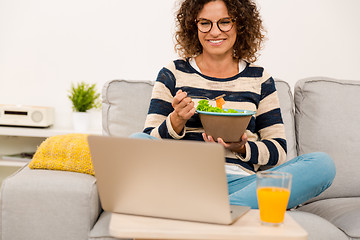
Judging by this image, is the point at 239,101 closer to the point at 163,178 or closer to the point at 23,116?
the point at 163,178

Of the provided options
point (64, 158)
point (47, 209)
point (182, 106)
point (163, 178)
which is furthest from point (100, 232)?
point (163, 178)

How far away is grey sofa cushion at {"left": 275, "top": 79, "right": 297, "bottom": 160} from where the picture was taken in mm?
2043

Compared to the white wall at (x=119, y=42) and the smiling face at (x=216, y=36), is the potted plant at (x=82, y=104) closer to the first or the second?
the white wall at (x=119, y=42)

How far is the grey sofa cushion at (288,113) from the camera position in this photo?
6.70ft

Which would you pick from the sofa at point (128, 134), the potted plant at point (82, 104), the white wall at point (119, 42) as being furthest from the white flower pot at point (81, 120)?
the sofa at point (128, 134)

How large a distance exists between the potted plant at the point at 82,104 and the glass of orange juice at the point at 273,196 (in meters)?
1.99

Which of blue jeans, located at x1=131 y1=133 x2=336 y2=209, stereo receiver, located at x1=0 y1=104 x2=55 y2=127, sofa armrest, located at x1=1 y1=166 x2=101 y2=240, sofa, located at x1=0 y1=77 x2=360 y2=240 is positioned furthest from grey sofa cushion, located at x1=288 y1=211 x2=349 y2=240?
stereo receiver, located at x1=0 y1=104 x2=55 y2=127

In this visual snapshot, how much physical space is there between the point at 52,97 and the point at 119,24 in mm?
682

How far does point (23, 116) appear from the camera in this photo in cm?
272

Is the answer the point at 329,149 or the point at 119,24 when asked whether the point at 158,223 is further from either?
the point at 119,24

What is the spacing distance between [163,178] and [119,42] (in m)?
2.14

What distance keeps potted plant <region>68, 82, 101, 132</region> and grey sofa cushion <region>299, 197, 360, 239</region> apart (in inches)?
58.8

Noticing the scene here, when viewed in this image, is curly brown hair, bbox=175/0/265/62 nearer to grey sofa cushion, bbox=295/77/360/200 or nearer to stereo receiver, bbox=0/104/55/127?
grey sofa cushion, bbox=295/77/360/200

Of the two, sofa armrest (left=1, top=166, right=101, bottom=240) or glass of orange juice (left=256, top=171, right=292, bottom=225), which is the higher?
glass of orange juice (left=256, top=171, right=292, bottom=225)
